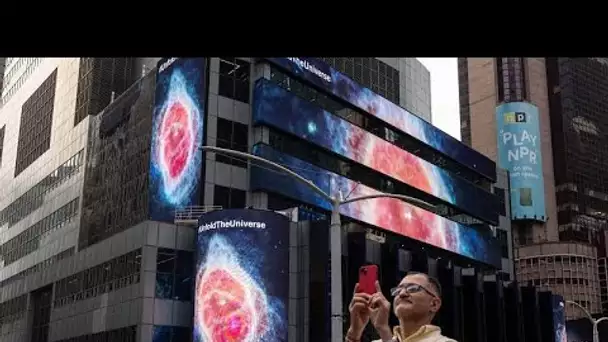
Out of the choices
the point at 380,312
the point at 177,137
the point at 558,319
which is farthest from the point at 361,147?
the point at 380,312

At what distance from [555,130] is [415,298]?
5856 inches

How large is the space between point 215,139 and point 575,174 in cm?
10941

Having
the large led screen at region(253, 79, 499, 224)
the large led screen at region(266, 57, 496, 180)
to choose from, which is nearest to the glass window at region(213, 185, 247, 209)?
the large led screen at region(253, 79, 499, 224)

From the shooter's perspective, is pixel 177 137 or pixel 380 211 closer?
pixel 177 137

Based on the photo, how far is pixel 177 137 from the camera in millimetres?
53969

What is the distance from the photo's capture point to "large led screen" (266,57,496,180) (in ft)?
191

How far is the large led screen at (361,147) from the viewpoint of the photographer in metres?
54.6

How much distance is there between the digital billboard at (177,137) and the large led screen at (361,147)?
12.3ft

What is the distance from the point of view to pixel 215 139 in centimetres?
5344

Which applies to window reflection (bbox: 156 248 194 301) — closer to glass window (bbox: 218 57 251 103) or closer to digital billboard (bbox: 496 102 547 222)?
glass window (bbox: 218 57 251 103)

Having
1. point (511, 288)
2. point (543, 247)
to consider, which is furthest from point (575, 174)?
point (511, 288)

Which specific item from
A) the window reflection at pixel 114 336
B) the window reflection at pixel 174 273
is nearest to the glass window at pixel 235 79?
the window reflection at pixel 174 273

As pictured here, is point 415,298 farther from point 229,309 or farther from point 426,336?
point 229,309
